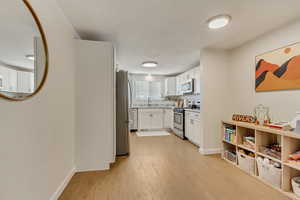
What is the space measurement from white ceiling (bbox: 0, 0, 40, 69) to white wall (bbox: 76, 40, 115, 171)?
3.29 ft

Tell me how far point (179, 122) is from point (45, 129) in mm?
3682

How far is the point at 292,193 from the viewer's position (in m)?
1.72

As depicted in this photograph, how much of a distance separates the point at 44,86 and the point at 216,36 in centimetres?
268

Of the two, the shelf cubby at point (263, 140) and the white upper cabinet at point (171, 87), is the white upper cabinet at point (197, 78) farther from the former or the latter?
the shelf cubby at point (263, 140)

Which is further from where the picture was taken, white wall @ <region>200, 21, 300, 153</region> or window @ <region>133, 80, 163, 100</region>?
window @ <region>133, 80, 163, 100</region>

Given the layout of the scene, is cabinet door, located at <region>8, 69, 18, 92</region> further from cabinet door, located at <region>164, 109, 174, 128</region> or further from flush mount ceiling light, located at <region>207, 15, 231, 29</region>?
cabinet door, located at <region>164, 109, 174, 128</region>

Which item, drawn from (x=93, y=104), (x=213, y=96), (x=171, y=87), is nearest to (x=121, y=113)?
(x=93, y=104)

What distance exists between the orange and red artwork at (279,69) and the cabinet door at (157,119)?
3.45 metres

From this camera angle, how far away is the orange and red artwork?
6.44 ft

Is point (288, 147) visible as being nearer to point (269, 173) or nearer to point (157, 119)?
point (269, 173)

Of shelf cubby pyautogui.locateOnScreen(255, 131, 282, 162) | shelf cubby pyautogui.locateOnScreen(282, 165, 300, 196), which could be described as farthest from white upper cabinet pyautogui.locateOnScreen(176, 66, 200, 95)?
shelf cubby pyautogui.locateOnScreen(282, 165, 300, 196)

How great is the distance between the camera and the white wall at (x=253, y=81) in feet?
6.64

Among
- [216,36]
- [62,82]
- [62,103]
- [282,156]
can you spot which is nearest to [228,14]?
[216,36]

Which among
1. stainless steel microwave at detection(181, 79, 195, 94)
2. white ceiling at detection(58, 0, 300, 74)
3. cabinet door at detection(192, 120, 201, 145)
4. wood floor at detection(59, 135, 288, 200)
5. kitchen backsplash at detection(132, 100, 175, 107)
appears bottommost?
wood floor at detection(59, 135, 288, 200)
